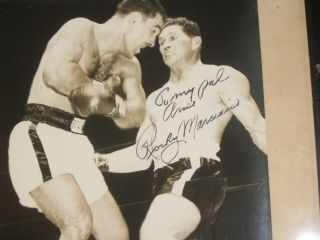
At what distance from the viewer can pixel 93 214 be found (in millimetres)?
1212

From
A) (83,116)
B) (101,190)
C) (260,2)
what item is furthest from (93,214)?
(260,2)

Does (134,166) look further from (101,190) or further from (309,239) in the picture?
(309,239)

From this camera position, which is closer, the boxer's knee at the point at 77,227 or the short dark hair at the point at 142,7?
the boxer's knee at the point at 77,227

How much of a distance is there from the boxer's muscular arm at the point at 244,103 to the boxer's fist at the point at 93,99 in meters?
0.34

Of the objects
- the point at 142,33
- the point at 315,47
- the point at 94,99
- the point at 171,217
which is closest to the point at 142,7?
the point at 142,33

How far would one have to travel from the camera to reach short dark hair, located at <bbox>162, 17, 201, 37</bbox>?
1.29 meters

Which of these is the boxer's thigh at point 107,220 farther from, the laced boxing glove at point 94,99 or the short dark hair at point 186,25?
the short dark hair at point 186,25

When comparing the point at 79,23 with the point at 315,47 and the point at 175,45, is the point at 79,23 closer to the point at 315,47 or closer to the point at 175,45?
the point at 175,45

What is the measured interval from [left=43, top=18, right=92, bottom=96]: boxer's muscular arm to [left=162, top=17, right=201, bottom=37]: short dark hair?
249 millimetres

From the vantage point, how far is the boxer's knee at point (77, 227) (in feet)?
3.95

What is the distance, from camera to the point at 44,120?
1.26 meters

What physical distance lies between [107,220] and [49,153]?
263 mm

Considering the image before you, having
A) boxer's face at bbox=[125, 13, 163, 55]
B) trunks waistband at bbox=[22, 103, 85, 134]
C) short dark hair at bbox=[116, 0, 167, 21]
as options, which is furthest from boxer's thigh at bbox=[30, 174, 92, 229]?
short dark hair at bbox=[116, 0, 167, 21]
